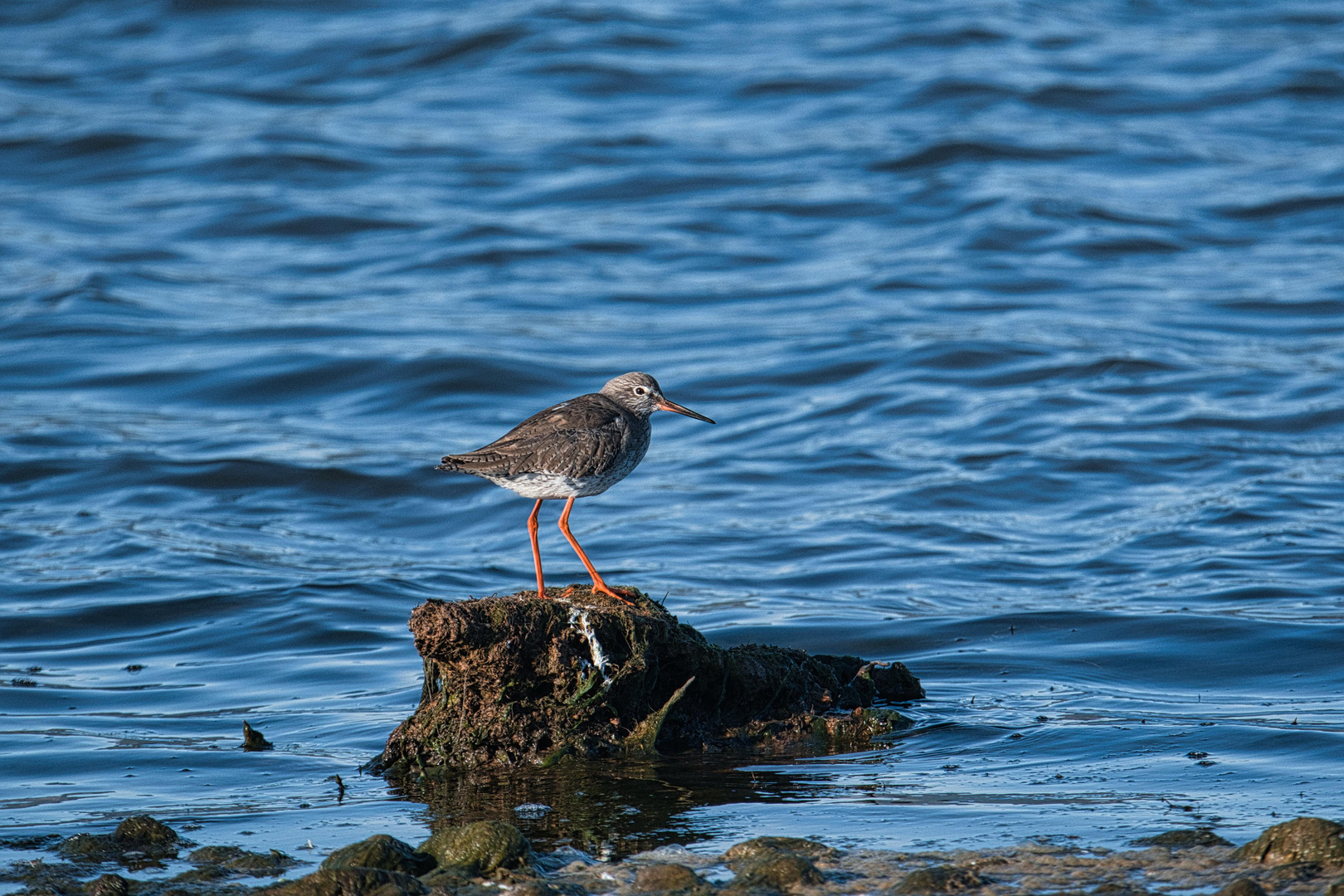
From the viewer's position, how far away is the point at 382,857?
17.2 ft

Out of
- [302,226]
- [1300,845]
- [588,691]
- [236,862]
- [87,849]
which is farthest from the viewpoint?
[302,226]

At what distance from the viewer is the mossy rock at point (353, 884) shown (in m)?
5.00

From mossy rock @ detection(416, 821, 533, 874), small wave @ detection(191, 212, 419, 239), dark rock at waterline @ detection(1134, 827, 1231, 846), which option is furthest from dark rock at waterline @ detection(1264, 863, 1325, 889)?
small wave @ detection(191, 212, 419, 239)

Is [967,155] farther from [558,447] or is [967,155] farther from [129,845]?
[129,845]

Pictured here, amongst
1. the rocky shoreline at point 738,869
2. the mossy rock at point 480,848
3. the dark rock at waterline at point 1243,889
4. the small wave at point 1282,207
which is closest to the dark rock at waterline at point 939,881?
the rocky shoreline at point 738,869

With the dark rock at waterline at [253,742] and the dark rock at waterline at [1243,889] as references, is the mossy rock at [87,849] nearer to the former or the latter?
the dark rock at waterline at [253,742]

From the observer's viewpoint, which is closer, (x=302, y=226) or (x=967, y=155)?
(x=302, y=226)

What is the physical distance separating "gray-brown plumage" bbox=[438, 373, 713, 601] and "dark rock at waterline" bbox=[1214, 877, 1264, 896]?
3.25 m

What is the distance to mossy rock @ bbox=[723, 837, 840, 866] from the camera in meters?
5.32

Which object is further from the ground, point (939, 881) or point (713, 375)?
point (713, 375)

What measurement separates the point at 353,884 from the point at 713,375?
38.1 ft

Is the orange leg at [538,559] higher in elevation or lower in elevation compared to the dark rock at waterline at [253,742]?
higher

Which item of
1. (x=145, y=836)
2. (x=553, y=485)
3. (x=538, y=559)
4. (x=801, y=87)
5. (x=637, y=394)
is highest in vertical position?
(x=801, y=87)

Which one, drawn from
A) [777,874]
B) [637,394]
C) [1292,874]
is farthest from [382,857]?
[637,394]
